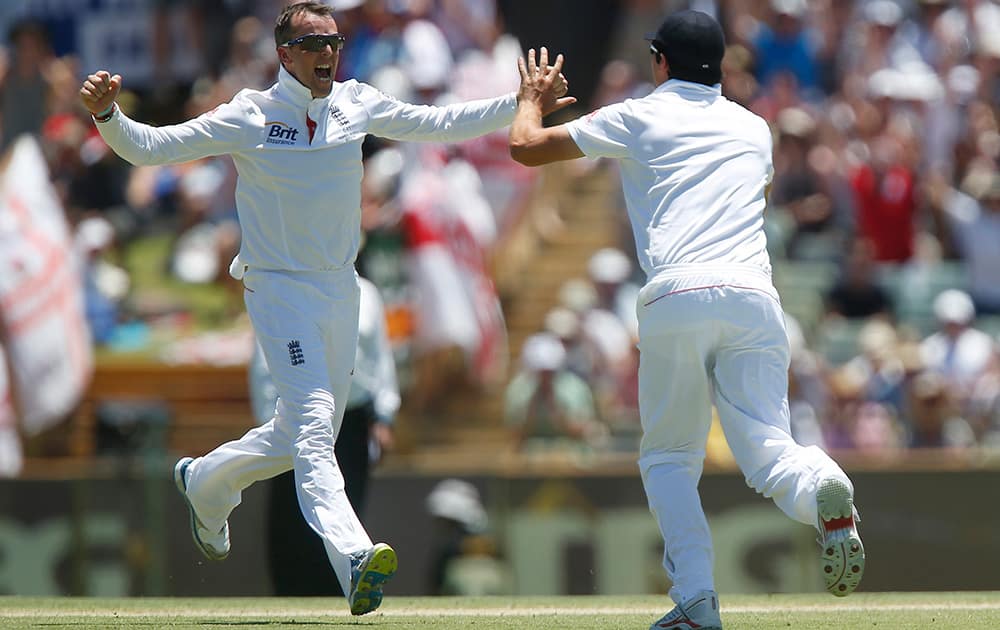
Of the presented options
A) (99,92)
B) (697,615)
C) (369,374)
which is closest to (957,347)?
(369,374)

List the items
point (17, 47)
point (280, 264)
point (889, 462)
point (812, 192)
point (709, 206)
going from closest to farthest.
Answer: point (709, 206) → point (280, 264) → point (889, 462) → point (812, 192) → point (17, 47)

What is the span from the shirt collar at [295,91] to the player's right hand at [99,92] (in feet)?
2.18

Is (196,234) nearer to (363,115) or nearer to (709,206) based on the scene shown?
(363,115)

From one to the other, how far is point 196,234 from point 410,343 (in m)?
2.53

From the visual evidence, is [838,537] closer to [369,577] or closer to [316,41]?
[369,577]

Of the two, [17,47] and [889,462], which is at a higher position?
[17,47]

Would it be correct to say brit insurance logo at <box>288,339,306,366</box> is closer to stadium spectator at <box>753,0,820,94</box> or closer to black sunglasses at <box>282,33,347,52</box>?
black sunglasses at <box>282,33,347,52</box>

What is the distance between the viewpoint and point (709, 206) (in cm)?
682

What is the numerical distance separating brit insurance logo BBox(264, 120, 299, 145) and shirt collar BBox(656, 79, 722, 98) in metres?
1.44

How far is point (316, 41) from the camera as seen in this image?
7.41 metres

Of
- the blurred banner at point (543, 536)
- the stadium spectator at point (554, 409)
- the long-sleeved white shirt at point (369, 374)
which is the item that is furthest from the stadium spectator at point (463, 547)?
the long-sleeved white shirt at point (369, 374)

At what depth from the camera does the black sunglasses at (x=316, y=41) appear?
741 centimetres

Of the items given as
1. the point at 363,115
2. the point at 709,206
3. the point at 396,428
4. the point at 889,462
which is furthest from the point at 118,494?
the point at 709,206

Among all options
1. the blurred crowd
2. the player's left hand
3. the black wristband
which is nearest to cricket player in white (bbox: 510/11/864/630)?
the player's left hand
